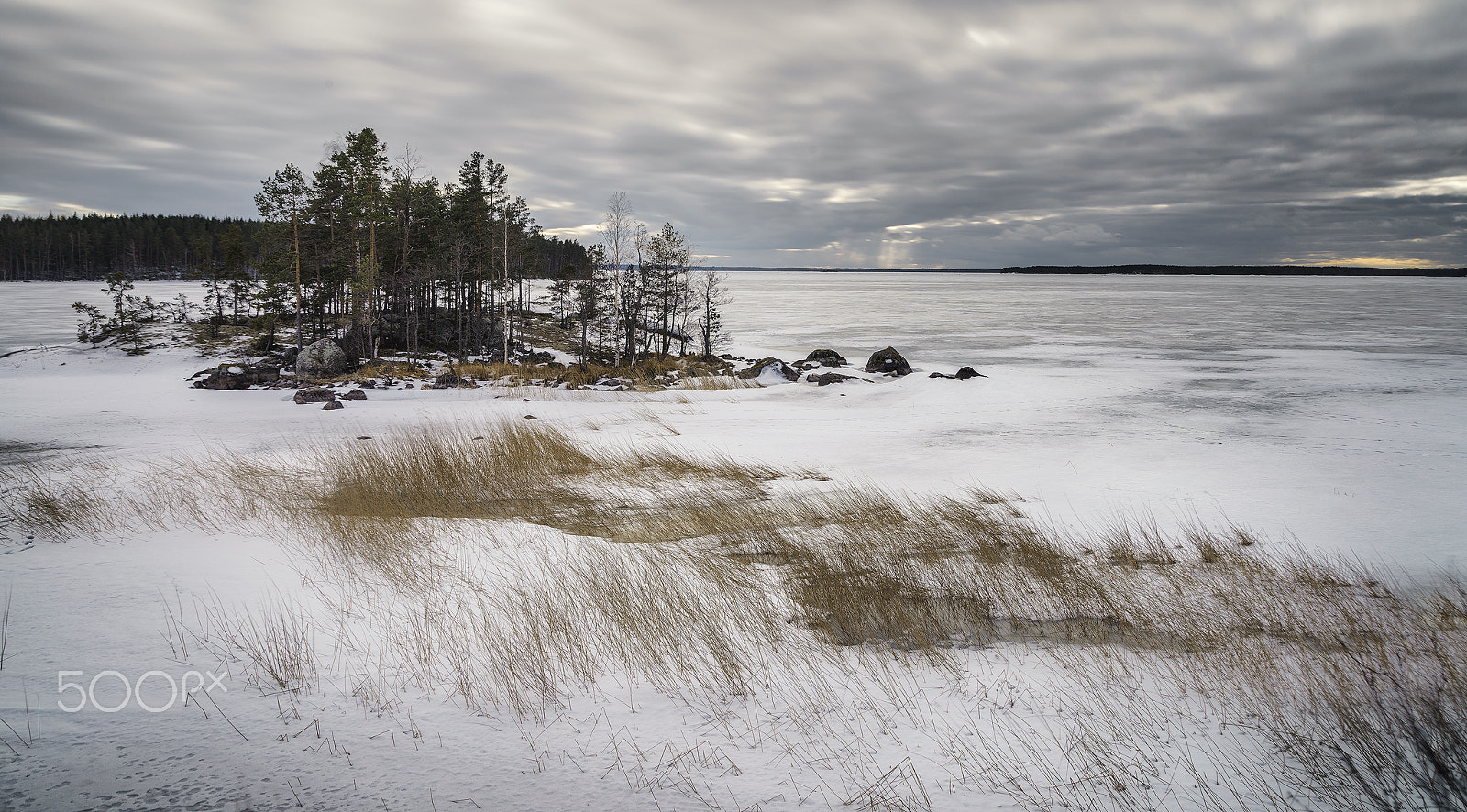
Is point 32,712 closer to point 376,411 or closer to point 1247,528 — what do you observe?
point 1247,528

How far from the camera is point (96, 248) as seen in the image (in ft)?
401

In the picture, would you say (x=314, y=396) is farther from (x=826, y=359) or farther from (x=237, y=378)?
(x=826, y=359)

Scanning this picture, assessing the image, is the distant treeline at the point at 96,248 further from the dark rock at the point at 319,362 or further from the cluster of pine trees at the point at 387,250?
the dark rock at the point at 319,362

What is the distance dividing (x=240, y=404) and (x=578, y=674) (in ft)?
71.8

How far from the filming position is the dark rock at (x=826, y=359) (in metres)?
33.5

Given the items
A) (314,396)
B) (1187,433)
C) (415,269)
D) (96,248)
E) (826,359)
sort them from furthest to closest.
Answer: (96,248) < (415,269) < (826,359) < (314,396) < (1187,433)

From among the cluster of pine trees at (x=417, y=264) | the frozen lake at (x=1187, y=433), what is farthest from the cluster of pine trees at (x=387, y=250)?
the frozen lake at (x=1187, y=433)

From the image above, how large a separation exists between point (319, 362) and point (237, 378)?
571 centimetres

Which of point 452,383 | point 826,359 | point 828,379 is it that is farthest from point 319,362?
point 826,359

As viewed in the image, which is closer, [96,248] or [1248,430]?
[1248,430]

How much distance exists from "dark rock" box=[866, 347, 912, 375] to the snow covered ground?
5.47m

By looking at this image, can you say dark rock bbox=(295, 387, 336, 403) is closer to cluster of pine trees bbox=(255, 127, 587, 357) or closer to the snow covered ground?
the snow covered ground

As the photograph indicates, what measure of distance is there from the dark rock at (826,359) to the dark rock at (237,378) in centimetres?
2493

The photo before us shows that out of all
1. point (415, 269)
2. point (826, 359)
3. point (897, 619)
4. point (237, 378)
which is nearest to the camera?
point (897, 619)
